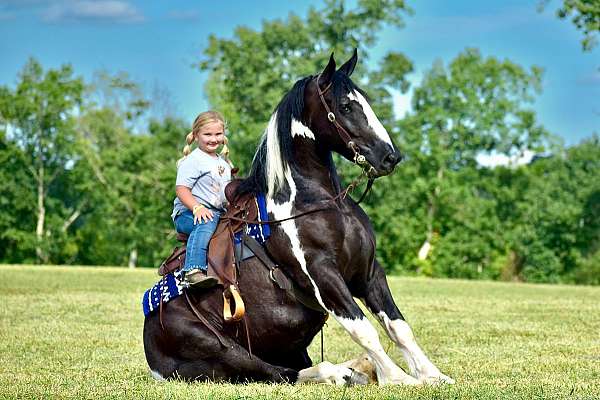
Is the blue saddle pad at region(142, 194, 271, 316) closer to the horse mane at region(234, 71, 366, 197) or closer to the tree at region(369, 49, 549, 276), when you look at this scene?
the horse mane at region(234, 71, 366, 197)

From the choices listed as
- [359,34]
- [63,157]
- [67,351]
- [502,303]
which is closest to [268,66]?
[359,34]

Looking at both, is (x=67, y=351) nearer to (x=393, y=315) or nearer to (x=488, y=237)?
(x=393, y=315)

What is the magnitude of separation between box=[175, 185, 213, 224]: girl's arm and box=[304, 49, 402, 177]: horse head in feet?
3.25

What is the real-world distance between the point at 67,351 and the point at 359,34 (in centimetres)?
4595

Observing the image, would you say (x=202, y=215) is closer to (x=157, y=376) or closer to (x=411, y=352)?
(x=157, y=376)

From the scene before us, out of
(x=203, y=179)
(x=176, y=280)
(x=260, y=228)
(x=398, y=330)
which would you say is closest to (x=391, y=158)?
(x=260, y=228)

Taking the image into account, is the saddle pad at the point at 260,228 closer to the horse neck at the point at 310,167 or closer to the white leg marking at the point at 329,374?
the horse neck at the point at 310,167

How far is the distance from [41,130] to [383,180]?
73.5 feet

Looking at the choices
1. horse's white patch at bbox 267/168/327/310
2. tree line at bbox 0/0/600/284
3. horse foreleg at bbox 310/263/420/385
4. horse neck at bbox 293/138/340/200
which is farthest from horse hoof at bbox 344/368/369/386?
tree line at bbox 0/0/600/284

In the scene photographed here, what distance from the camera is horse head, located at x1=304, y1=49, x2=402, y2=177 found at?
7320mm

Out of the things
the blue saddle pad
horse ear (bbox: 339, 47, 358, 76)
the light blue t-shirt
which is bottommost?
the blue saddle pad

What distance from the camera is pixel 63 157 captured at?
62.4 m

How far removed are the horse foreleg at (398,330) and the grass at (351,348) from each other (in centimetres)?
26

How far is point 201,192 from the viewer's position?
25.9 ft
